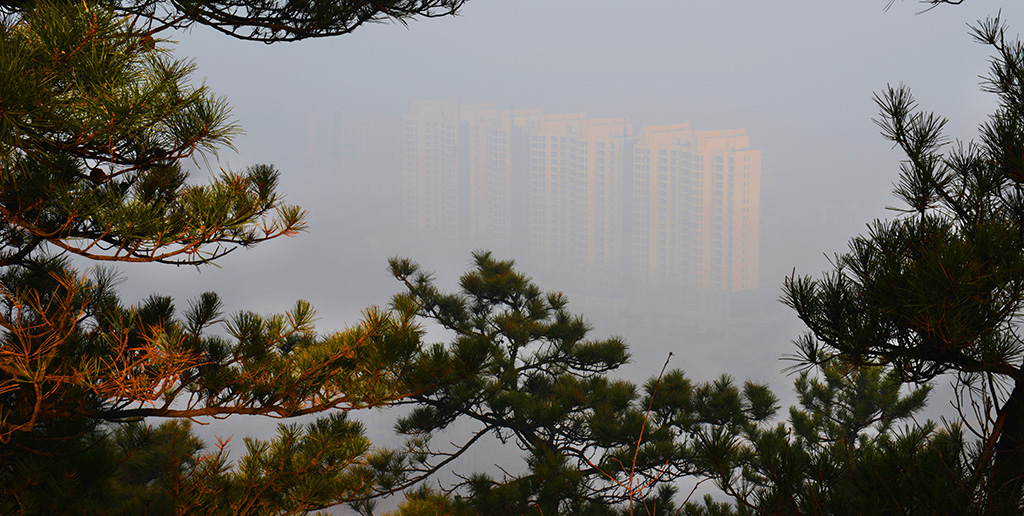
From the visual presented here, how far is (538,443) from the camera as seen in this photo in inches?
133

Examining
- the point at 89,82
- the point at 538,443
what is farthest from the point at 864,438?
the point at 89,82

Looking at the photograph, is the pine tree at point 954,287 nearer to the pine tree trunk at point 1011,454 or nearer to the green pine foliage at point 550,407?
the pine tree trunk at point 1011,454

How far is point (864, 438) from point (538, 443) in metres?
1.99

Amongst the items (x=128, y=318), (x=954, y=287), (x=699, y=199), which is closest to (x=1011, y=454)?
(x=954, y=287)

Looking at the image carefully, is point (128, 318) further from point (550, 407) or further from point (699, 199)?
point (699, 199)

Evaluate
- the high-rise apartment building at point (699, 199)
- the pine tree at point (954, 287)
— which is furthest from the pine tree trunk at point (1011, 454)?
the high-rise apartment building at point (699, 199)

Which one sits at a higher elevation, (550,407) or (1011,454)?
(550,407)

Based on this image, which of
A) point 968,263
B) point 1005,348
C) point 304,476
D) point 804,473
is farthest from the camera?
point 304,476

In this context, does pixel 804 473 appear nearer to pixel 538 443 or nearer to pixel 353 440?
pixel 353 440

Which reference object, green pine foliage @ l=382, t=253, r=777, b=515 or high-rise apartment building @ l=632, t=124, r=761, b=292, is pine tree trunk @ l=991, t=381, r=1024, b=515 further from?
high-rise apartment building @ l=632, t=124, r=761, b=292

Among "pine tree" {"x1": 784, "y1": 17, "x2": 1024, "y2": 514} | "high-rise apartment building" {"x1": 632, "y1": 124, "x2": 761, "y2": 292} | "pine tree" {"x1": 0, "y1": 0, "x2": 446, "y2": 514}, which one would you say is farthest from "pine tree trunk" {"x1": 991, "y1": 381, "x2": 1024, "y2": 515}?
"high-rise apartment building" {"x1": 632, "y1": 124, "x2": 761, "y2": 292}

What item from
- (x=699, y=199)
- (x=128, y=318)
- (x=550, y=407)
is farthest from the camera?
(x=699, y=199)

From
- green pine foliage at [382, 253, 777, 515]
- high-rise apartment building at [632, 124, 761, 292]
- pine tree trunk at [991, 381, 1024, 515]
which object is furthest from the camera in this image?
high-rise apartment building at [632, 124, 761, 292]

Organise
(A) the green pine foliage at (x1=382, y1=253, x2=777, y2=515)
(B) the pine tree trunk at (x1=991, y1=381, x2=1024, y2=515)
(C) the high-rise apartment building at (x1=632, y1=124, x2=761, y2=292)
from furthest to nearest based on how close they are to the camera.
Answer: (C) the high-rise apartment building at (x1=632, y1=124, x2=761, y2=292)
(A) the green pine foliage at (x1=382, y1=253, x2=777, y2=515)
(B) the pine tree trunk at (x1=991, y1=381, x2=1024, y2=515)
